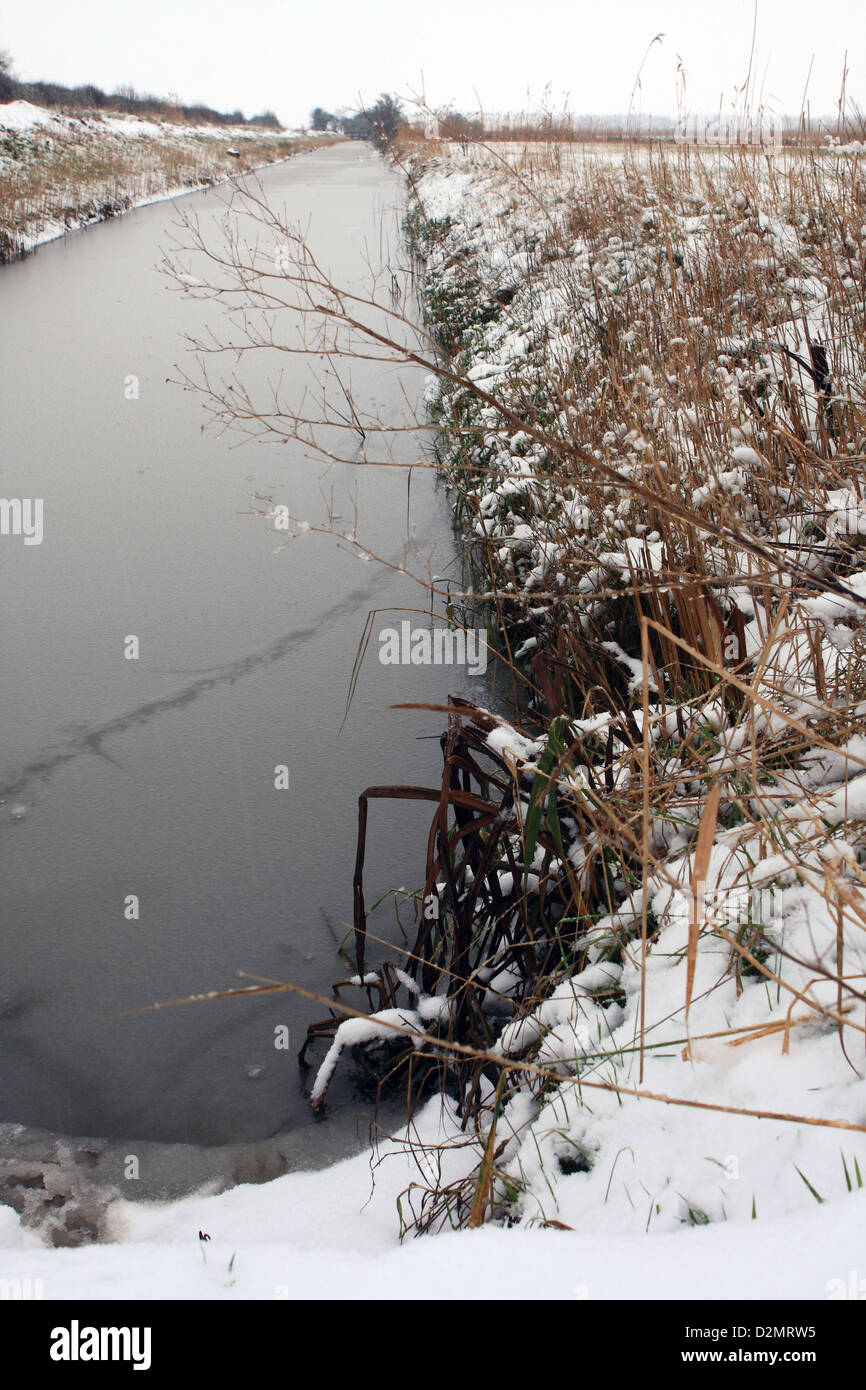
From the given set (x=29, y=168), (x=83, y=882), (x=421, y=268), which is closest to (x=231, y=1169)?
(x=83, y=882)

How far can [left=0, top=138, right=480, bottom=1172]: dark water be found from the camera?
5.66 ft

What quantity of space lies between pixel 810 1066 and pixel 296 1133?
0.94m

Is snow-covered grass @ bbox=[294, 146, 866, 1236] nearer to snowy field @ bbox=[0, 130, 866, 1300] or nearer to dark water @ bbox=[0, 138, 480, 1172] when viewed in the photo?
snowy field @ bbox=[0, 130, 866, 1300]

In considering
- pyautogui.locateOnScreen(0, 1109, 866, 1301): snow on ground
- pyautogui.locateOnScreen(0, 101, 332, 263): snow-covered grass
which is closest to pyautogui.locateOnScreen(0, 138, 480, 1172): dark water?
pyautogui.locateOnScreen(0, 1109, 866, 1301): snow on ground

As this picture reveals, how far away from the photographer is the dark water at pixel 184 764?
5.66 ft

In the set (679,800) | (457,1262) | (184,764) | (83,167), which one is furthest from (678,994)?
(83,167)

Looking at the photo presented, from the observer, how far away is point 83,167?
15.5 meters

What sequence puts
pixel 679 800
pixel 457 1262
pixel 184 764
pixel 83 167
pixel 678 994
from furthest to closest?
pixel 83 167, pixel 184 764, pixel 679 800, pixel 678 994, pixel 457 1262

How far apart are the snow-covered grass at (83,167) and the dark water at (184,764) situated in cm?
733

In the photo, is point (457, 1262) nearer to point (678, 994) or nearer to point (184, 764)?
point (678, 994)

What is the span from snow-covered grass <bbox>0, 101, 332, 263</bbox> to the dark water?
7334 mm

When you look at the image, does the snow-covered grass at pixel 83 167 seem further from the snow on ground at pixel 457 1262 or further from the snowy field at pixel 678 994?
the snow on ground at pixel 457 1262

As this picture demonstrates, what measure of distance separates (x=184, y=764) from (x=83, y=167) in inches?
660

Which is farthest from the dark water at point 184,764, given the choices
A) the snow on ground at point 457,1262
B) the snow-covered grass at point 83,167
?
the snow-covered grass at point 83,167
